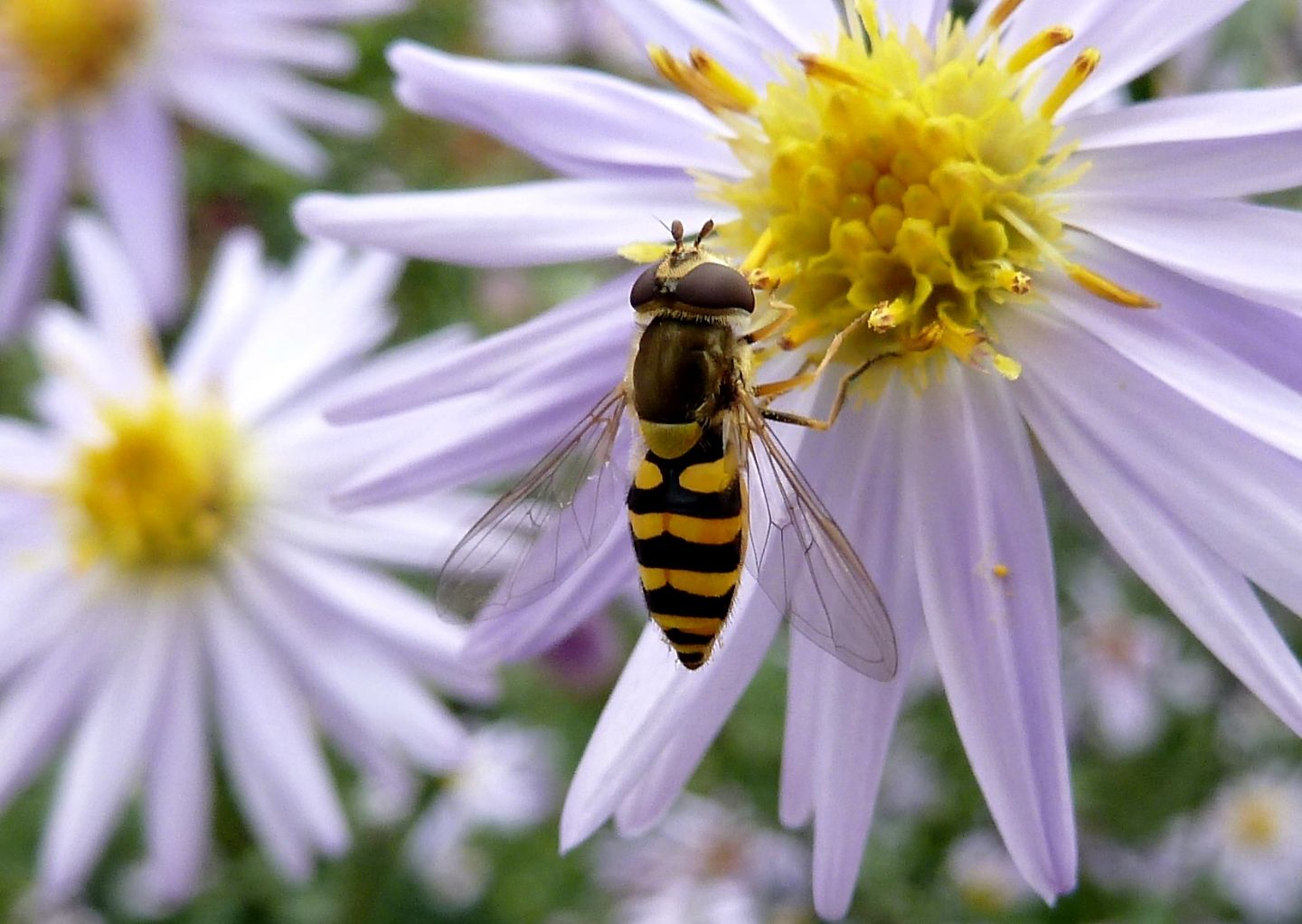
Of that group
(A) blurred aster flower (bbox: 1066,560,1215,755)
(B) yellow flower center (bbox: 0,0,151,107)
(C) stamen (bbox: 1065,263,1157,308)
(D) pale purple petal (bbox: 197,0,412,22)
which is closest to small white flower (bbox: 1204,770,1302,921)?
(A) blurred aster flower (bbox: 1066,560,1215,755)

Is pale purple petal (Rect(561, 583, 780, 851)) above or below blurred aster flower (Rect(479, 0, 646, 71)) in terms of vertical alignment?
below

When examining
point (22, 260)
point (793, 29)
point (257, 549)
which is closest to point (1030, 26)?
point (793, 29)

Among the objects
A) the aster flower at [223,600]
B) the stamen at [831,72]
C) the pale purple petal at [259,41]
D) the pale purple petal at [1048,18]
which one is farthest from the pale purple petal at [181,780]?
the pale purple petal at [1048,18]

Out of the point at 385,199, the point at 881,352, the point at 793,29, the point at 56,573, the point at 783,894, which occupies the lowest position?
the point at 783,894

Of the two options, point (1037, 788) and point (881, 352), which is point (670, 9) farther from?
point (1037, 788)

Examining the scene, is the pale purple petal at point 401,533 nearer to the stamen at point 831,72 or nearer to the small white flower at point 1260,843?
the stamen at point 831,72

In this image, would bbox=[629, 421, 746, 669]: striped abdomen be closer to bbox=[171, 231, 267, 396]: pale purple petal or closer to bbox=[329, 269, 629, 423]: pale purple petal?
bbox=[329, 269, 629, 423]: pale purple petal

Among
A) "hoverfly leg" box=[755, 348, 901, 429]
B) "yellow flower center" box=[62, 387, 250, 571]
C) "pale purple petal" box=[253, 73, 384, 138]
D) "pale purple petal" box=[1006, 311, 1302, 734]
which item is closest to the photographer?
"pale purple petal" box=[1006, 311, 1302, 734]
